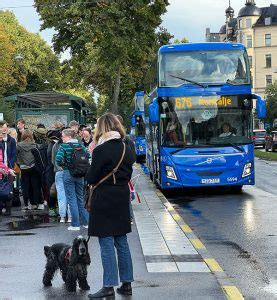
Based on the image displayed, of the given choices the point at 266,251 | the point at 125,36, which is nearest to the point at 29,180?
the point at 266,251

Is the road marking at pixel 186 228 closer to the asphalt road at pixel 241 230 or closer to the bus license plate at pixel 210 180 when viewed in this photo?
the asphalt road at pixel 241 230

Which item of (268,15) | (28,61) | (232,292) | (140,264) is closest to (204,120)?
(140,264)

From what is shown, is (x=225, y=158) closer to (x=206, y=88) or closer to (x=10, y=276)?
(x=206, y=88)

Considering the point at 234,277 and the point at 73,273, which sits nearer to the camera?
the point at 73,273

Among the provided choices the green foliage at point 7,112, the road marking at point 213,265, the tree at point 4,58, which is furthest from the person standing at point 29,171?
the tree at point 4,58

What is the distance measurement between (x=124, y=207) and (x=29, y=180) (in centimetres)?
911

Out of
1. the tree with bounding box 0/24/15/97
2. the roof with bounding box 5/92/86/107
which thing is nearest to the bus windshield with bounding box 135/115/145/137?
the roof with bounding box 5/92/86/107

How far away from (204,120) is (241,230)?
7.46m

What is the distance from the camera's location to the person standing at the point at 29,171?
16297mm


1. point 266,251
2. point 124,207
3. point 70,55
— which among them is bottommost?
point 266,251

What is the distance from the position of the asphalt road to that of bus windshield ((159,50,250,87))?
2.97m

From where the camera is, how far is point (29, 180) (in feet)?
54.4

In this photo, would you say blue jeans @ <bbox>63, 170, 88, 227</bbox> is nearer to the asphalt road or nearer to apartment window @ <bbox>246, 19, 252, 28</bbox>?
the asphalt road

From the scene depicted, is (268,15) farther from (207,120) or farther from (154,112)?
(154,112)
